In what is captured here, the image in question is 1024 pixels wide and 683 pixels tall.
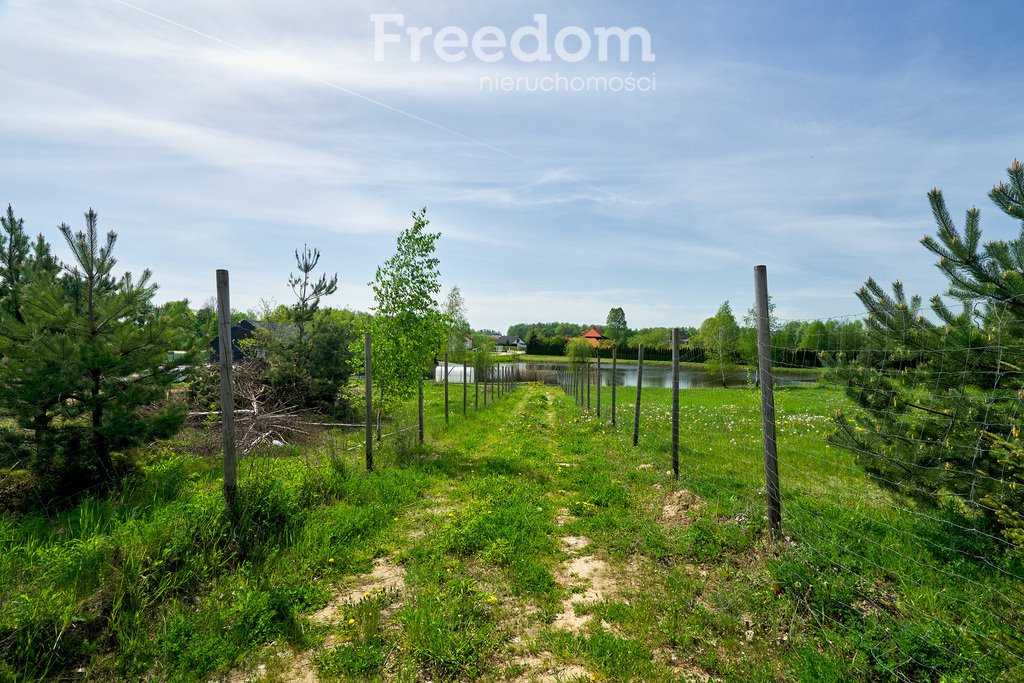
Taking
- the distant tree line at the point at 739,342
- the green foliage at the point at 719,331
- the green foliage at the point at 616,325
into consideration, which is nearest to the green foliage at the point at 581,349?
the distant tree line at the point at 739,342

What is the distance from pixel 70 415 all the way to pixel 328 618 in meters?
4.76

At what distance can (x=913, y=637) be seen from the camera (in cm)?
284

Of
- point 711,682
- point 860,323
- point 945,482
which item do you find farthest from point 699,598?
point 860,323

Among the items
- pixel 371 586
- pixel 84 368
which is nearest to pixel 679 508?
pixel 371 586

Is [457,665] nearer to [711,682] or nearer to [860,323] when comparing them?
[711,682]


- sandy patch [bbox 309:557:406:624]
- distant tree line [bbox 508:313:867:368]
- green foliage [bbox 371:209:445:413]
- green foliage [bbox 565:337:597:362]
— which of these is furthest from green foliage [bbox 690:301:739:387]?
sandy patch [bbox 309:557:406:624]

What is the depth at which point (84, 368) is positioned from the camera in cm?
586

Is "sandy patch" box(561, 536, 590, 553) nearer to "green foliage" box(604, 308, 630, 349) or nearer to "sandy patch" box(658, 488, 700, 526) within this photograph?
"sandy patch" box(658, 488, 700, 526)

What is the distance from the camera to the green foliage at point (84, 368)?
5.62 metres

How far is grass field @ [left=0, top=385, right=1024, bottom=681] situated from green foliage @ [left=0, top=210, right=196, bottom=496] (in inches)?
30.0

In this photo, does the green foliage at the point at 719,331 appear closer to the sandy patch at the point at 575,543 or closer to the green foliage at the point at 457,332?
the green foliage at the point at 457,332

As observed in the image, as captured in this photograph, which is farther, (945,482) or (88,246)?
(88,246)

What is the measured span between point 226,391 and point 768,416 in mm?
5376

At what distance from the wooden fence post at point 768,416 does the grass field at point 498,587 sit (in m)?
0.21
